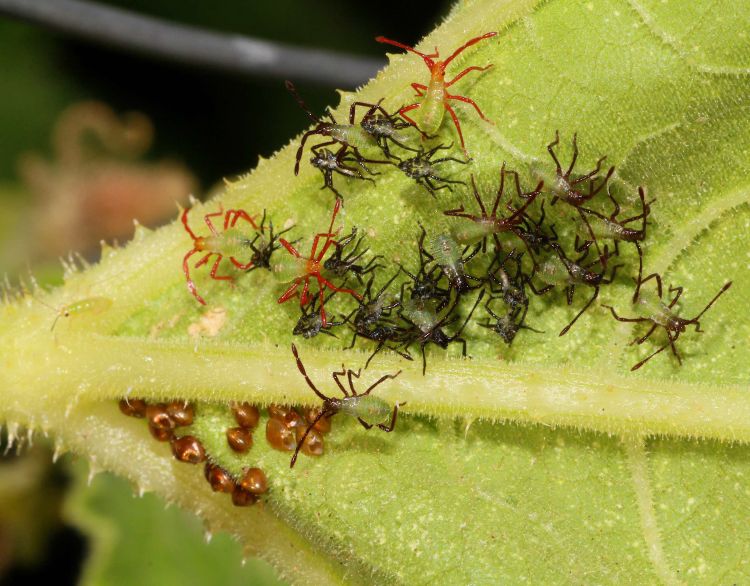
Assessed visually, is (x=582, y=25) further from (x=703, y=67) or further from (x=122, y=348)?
(x=122, y=348)

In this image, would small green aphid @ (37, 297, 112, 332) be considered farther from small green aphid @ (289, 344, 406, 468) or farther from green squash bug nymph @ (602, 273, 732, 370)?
green squash bug nymph @ (602, 273, 732, 370)

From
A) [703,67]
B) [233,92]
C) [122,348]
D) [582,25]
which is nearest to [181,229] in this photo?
[122,348]

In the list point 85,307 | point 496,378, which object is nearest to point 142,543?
point 85,307

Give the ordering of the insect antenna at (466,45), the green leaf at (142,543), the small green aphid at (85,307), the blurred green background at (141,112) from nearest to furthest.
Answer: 1. the insect antenna at (466,45)
2. the small green aphid at (85,307)
3. the green leaf at (142,543)
4. the blurred green background at (141,112)

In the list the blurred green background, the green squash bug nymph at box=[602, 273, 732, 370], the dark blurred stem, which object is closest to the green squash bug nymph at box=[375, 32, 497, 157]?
the green squash bug nymph at box=[602, 273, 732, 370]

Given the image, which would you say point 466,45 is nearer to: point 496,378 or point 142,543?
point 496,378

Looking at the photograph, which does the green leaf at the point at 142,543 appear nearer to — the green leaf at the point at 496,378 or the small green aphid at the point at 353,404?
the green leaf at the point at 496,378

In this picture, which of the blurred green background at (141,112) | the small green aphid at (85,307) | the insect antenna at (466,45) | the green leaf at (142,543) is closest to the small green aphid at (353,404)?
the small green aphid at (85,307)

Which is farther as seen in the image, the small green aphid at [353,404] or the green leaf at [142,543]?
the green leaf at [142,543]
